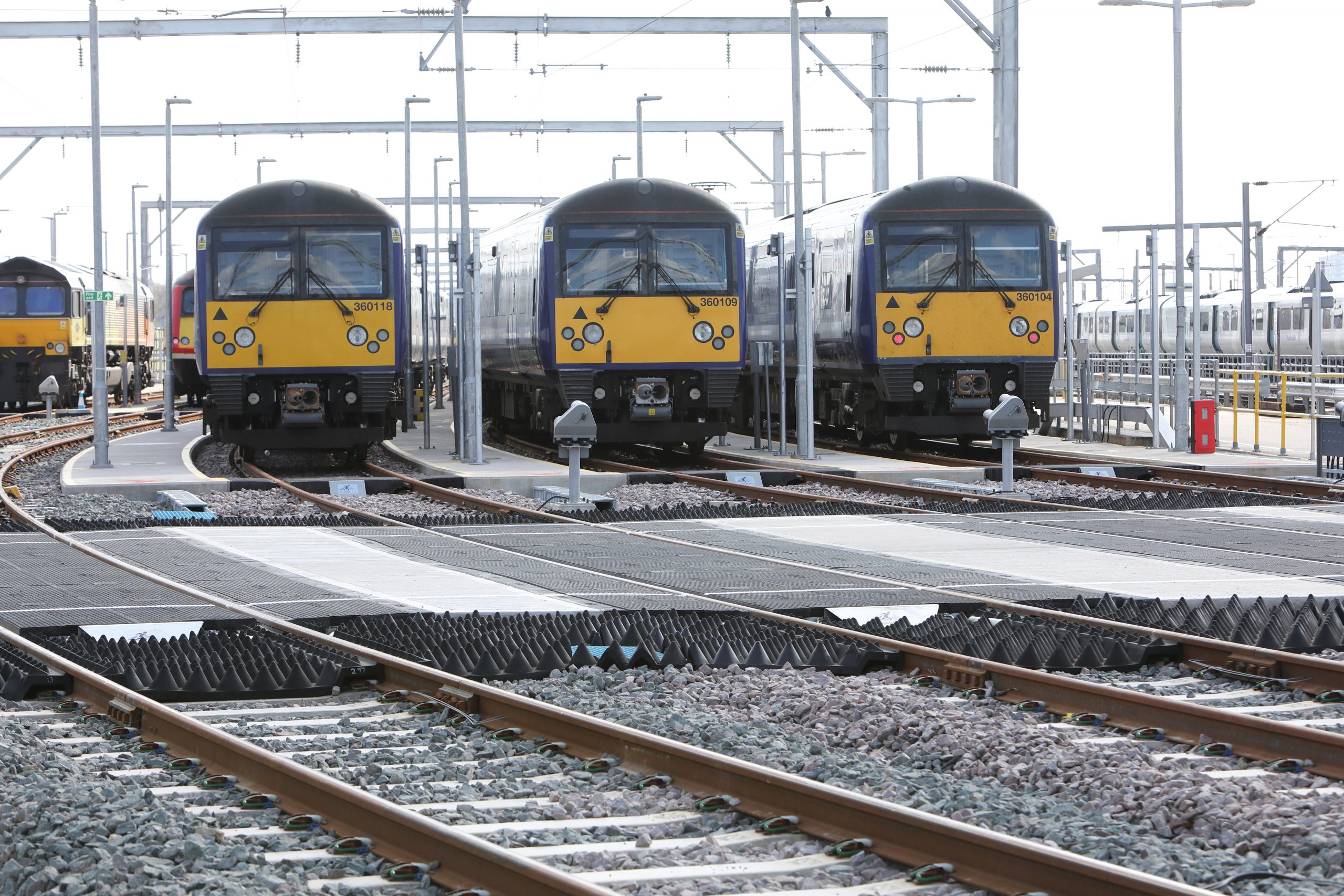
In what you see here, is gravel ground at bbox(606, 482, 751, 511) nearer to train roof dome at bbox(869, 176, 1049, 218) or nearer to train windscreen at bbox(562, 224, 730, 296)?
train windscreen at bbox(562, 224, 730, 296)

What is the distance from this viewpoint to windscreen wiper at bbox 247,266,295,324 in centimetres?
2189

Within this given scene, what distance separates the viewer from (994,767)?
20.6ft

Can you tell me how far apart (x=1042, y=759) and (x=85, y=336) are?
1647 inches

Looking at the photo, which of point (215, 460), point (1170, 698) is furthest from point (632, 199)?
point (1170, 698)

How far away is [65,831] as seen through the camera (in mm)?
5352

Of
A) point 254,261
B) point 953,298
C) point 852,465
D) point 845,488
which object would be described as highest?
point 254,261

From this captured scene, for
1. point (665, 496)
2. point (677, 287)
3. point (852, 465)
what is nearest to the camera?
point (665, 496)

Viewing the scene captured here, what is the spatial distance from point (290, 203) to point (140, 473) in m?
3.75

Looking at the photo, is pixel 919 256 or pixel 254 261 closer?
pixel 254 261

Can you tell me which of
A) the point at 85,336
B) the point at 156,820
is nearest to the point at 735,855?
the point at 156,820

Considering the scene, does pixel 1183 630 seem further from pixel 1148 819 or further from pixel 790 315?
pixel 790 315

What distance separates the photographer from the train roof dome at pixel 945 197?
23.3 meters

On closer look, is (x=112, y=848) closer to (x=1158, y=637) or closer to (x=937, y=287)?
(x=1158, y=637)

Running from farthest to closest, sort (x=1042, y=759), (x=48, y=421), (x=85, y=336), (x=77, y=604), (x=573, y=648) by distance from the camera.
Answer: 1. (x=85, y=336)
2. (x=48, y=421)
3. (x=77, y=604)
4. (x=573, y=648)
5. (x=1042, y=759)
